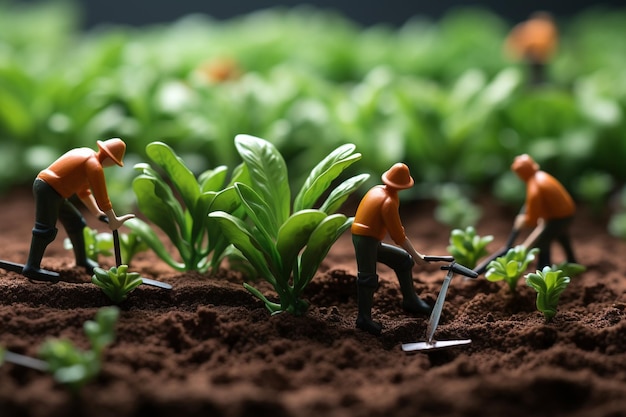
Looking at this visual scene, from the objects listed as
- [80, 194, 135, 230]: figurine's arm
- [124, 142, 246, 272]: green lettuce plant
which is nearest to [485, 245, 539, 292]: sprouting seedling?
[124, 142, 246, 272]: green lettuce plant

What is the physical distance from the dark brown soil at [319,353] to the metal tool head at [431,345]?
0.02m

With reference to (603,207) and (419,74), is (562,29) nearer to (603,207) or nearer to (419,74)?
(419,74)

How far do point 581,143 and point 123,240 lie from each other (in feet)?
7.19

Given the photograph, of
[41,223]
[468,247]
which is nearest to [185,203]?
[41,223]

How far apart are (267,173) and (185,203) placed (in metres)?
0.27

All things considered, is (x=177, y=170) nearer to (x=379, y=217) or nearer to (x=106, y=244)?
(x=106, y=244)

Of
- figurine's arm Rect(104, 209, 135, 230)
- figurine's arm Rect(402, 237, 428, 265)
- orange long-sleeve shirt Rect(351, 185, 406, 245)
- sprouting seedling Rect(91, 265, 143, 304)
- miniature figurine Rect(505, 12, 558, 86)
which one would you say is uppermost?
miniature figurine Rect(505, 12, 558, 86)

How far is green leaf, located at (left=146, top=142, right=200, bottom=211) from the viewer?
6.33 feet

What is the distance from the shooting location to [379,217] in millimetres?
1743

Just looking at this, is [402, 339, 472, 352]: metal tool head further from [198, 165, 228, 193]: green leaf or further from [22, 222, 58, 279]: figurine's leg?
[22, 222, 58, 279]: figurine's leg

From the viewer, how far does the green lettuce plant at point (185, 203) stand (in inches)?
76.2

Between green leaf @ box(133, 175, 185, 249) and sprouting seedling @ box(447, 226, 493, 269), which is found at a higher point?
green leaf @ box(133, 175, 185, 249)

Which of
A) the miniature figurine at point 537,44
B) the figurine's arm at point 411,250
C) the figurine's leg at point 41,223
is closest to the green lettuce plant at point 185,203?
the figurine's leg at point 41,223

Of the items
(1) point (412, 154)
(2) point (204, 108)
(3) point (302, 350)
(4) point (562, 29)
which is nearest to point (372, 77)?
(1) point (412, 154)
